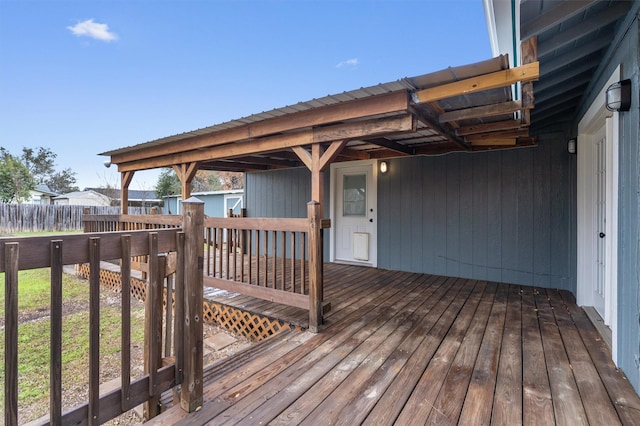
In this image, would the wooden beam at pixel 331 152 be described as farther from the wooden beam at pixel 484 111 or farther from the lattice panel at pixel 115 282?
the lattice panel at pixel 115 282

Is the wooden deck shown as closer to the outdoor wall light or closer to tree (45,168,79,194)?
the outdoor wall light

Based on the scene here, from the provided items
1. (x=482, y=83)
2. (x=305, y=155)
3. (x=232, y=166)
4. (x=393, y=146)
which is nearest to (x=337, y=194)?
(x=393, y=146)

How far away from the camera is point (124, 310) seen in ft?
4.77

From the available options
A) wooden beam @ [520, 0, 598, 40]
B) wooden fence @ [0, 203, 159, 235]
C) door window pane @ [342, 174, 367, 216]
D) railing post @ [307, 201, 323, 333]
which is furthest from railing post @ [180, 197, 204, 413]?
wooden fence @ [0, 203, 159, 235]

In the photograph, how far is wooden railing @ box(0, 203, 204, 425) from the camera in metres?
1.11

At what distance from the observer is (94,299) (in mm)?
1330

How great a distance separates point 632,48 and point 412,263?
3936mm

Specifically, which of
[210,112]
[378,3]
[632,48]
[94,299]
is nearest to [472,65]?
[632,48]

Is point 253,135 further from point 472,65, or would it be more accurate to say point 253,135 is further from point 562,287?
point 562,287

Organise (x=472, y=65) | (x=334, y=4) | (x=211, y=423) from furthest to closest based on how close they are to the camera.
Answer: (x=334, y=4), (x=472, y=65), (x=211, y=423)

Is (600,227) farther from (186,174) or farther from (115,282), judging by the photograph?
(115,282)

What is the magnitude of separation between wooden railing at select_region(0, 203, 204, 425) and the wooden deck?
10.0 inches

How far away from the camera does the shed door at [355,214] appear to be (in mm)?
5652

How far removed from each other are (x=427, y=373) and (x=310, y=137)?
7.86ft
